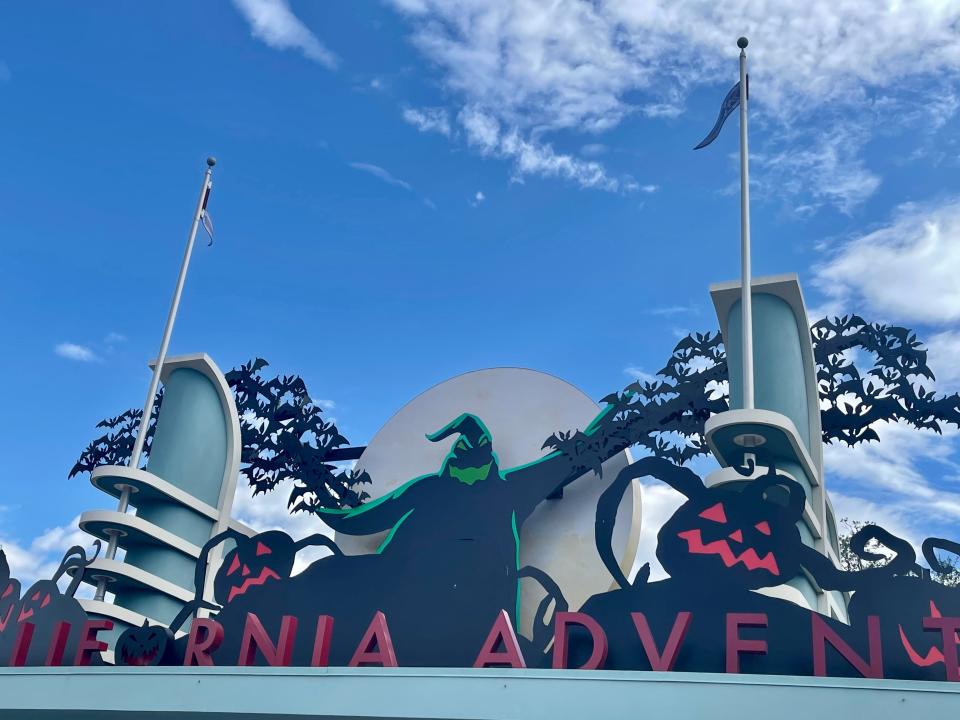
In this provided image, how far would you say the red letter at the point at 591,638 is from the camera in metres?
8.53

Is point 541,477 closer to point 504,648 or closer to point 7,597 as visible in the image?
point 504,648

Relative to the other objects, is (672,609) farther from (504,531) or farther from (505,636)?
(504,531)

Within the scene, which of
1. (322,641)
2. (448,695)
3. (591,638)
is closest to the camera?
(448,695)

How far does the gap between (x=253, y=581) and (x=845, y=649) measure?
620 cm

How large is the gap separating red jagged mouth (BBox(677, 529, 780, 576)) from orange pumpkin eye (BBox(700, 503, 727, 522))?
6.3 inches

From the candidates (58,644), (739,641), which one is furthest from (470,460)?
(739,641)

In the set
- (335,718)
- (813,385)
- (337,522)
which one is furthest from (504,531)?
(335,718)

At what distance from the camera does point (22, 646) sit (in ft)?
36.2

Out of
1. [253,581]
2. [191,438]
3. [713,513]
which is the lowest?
[253,581]

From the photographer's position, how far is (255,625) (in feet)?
32.1

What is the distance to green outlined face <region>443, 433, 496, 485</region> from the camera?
14.7m

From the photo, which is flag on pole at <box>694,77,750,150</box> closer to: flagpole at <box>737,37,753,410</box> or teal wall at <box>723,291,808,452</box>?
flagpole at <box>737,37,753,410</box>

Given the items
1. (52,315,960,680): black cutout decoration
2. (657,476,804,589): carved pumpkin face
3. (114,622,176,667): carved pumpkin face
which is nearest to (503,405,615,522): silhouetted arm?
(52,315,960,680): black cutout decoration

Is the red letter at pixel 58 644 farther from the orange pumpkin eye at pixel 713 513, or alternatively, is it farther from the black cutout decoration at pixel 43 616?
the orange pumpkin eye at pixel 713 513
